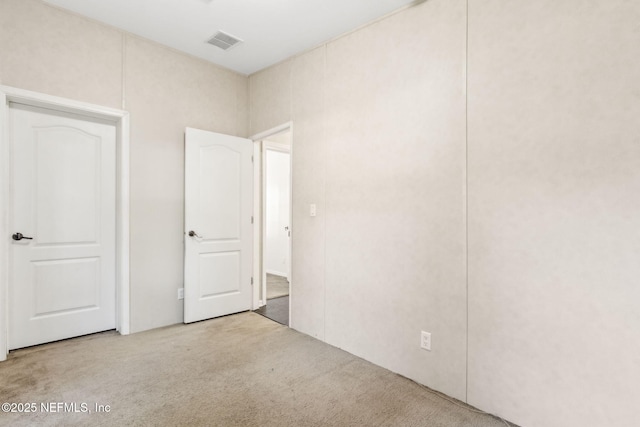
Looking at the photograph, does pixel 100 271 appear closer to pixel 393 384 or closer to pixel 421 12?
pixel 393 384

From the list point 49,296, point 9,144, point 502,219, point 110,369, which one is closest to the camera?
point 502,219

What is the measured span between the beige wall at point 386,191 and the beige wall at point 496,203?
0.01 m

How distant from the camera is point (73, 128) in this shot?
116 inches

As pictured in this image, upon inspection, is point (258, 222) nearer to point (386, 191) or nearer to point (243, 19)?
point (386, 191)

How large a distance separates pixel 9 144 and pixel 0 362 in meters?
1.70

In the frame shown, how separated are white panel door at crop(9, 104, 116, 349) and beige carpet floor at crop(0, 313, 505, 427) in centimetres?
26

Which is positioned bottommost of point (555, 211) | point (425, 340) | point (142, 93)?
point (425, 340)

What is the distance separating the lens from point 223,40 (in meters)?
3.12

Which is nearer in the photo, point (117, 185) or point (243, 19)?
point (243, 19)

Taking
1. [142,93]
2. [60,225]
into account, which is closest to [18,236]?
[60,225]

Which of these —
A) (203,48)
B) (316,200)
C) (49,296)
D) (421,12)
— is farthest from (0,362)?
(421,12)

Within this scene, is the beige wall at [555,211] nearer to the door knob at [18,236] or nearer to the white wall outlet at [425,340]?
the white wall outlet at [425,340]

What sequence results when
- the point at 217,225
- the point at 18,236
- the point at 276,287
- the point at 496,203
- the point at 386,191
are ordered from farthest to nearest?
the point at 276,287, the point at 217,225, the point at 18,236, the point at 386,191, the point at 496,203

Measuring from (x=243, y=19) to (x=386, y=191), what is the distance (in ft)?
6.22
